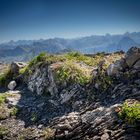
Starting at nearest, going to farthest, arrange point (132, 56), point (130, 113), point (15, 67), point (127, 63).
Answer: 1. point (130, 113)
2. point (132, 56)
3. point (127, 63)
4. point (15, 67)

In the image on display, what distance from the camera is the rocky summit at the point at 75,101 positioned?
17203mm

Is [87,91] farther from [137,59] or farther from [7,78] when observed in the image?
[7,78]

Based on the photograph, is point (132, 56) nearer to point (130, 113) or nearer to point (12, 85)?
point (130, 113)

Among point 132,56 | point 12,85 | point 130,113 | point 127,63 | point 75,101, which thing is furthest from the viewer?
point 12,85

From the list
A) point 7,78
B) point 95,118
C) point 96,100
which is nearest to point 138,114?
point 95,118

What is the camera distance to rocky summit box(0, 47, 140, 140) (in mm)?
17203

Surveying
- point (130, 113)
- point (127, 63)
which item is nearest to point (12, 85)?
point (127, 63)

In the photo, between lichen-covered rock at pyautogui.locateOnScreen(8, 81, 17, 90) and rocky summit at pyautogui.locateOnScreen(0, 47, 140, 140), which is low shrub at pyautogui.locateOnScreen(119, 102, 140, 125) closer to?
rocky summit at pyautogui.locateOnScreen(0, 47, 140, 140)

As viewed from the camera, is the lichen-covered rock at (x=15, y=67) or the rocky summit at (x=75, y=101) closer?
the rocky summit at (x=75, y=101)

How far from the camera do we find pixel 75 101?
23.0m

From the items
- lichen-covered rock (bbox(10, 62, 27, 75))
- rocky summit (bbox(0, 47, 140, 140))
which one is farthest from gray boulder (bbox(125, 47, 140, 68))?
lichen-covered rock (bbox(10, 62, 27, 75))

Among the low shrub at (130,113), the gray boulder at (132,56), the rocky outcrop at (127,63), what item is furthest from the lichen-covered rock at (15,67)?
the low shrub at (130,113)

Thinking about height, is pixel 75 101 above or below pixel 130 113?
below

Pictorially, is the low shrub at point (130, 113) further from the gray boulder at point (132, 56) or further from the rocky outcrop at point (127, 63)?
the gray boulder at point (132, 56)
